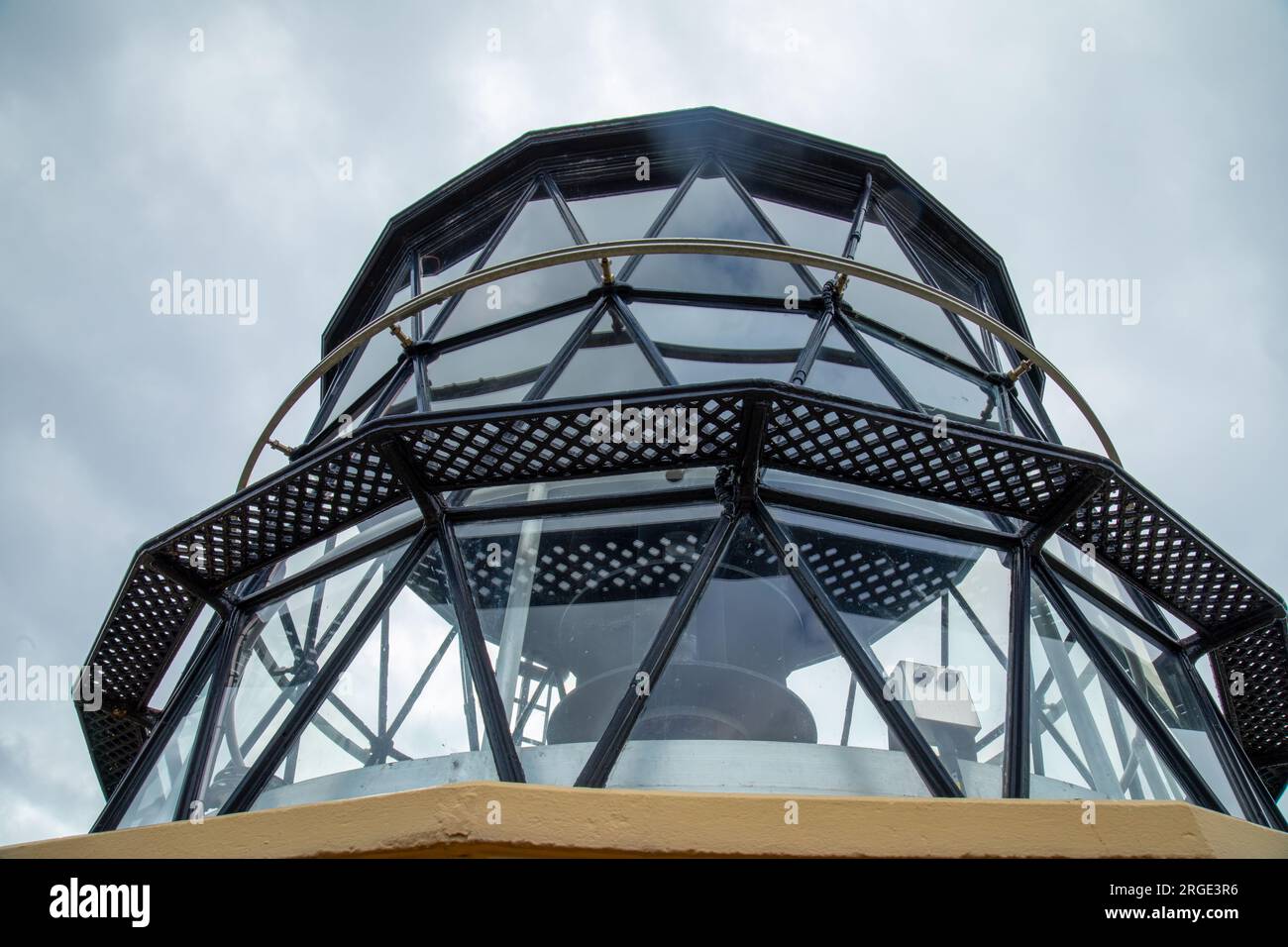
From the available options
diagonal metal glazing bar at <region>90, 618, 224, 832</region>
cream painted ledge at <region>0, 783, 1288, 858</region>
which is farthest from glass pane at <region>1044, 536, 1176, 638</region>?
diagonal metal glazing bar at <region>90, 618, 224, 832</region>

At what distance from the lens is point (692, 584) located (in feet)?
17.0

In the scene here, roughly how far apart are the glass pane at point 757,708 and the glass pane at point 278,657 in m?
2.10

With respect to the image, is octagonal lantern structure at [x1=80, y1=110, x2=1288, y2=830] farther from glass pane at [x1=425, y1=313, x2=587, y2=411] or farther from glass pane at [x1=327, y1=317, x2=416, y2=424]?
glass pane at [x1=327, y1=317, x2=416, y2=424]

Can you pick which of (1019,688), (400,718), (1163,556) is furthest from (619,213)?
(1019,688)

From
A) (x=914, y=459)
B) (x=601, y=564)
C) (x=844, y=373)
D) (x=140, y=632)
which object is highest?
(x=844, y=373)

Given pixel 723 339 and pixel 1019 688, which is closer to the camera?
pixel 1019 688

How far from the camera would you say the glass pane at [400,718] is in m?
4.80

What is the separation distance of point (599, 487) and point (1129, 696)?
3430mm

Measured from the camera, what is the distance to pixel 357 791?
4.81 metres

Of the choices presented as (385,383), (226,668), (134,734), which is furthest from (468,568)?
(134,734)

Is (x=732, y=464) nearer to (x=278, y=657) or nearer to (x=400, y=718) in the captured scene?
(x=400, y=718)

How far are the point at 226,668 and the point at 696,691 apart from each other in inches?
131
